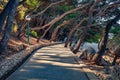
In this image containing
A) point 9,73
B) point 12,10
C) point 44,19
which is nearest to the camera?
point 9,73

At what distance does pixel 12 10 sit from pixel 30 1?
877 inches

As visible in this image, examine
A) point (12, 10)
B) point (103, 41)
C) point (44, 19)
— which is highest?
point (12, 10)

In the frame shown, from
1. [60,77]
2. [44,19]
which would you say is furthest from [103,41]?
[44,19]

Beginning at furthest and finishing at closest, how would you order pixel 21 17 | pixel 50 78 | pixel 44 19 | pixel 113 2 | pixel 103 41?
1. pixel 44 19
2. pixel 21 17
3. pixel 113 2
4. pixel 103 41
5. pixel 50 78

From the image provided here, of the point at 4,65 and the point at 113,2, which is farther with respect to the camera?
the point at 113,2

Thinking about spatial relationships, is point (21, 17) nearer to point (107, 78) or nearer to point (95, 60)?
point (95, 60)

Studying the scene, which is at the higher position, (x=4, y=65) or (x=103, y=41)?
(x=4, y=65)

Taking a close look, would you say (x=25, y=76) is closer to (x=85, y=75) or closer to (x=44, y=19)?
(x=85, y=75)

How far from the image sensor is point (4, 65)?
1333 centimetres

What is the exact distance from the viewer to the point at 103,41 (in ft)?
62.0

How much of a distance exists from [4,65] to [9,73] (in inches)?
45.0

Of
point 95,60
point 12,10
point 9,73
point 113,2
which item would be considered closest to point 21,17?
point 113,2

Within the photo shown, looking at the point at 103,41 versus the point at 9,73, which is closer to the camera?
the point at 9,73

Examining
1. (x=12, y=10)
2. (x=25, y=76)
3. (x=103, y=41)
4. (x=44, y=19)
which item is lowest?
(x=44, y=19)
